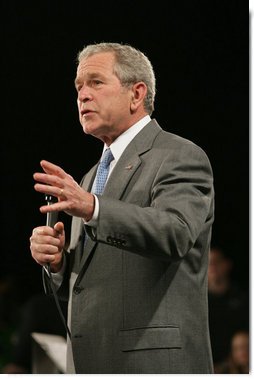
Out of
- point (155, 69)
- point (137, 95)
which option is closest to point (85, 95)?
point (137, 95)

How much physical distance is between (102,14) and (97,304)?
1367 mm

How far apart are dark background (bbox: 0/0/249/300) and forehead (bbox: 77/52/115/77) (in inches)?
24.3

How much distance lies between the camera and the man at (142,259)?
1.69 meters

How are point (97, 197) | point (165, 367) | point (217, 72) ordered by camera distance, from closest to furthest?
point (97, 197), point (165, 367), point (217, 72)

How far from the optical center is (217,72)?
9.96ft

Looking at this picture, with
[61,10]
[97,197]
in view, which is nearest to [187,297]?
[97,197]

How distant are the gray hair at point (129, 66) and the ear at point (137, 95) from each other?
0.04ft

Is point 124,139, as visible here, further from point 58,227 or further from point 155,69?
point 155,69

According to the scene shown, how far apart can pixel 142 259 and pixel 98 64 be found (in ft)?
1.96

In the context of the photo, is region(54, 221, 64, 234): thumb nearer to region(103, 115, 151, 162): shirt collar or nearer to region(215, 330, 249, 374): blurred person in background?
region(103, 115, 151, 162): shirt collar

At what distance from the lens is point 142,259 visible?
1.85 metres

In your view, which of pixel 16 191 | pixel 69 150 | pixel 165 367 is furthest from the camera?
pixel 16 191

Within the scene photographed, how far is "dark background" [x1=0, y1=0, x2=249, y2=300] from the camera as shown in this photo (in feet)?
9.23

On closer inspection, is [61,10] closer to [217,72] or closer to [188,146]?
[217,72]
